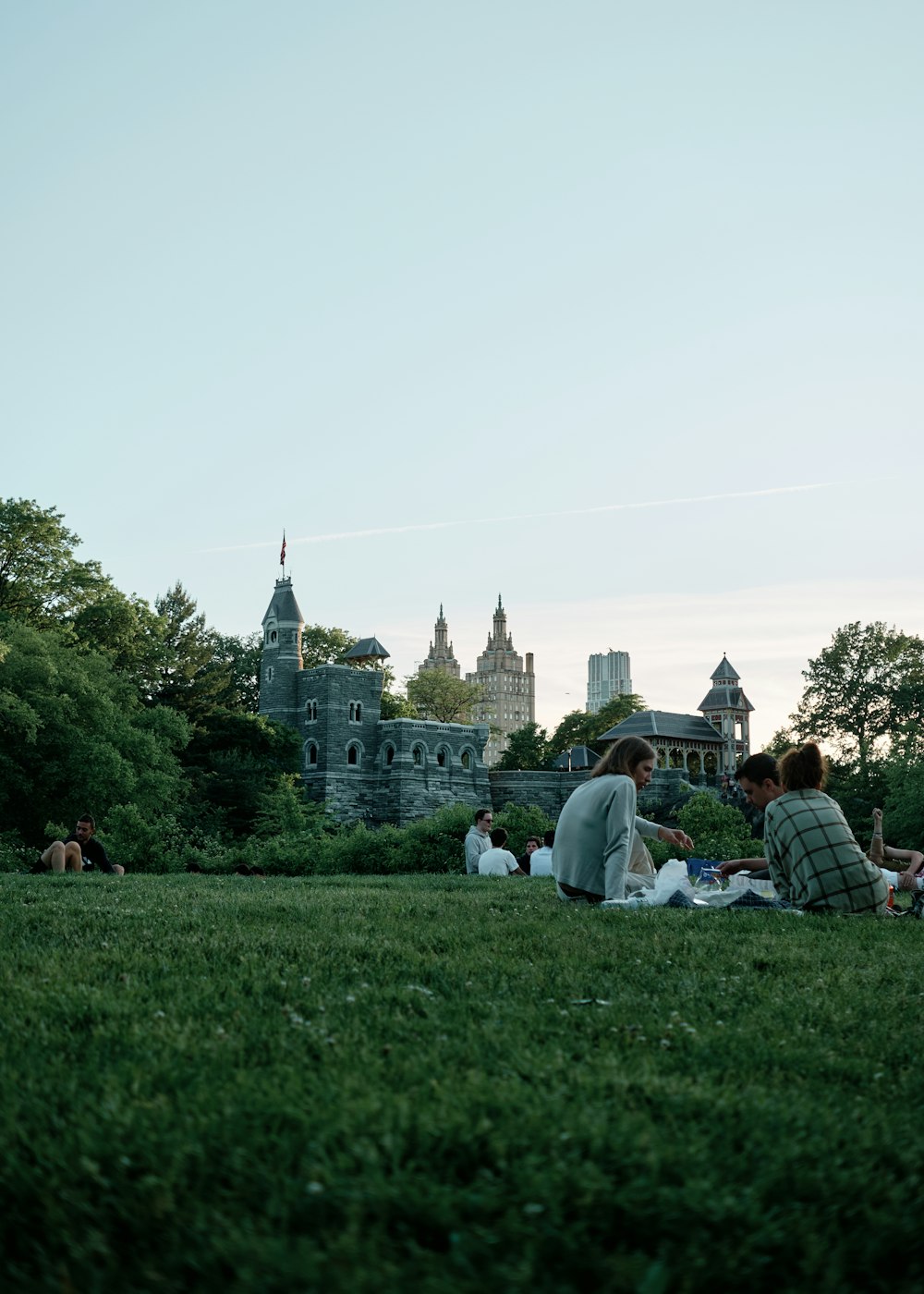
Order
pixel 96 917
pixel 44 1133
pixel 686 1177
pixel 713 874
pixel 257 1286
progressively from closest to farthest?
pixel 257 1286 → pixel 686 1177 → pixel 44 1133 → pixel 96 917 → pixel 713 874

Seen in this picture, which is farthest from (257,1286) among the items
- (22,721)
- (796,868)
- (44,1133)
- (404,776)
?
(404,776)

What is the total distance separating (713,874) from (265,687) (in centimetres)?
5662

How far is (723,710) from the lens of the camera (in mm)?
80688

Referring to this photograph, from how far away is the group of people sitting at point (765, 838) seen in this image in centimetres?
871

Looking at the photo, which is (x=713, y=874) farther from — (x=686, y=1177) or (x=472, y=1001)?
(x=686, y=1177)

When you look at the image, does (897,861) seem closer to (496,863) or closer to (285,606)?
(496,863)

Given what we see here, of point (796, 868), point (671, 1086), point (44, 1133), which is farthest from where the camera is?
point (796, 868)

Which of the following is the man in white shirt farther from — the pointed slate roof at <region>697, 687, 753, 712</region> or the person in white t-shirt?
the pointed slate roof at <region>697, 687, 753, 712</region>

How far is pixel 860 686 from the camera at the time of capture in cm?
6588

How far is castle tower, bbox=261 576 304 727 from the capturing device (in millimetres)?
65625

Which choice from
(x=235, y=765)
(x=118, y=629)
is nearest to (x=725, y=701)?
(x=235, y=765)

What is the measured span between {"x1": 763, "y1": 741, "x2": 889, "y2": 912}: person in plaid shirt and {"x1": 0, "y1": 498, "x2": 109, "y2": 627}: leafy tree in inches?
1570

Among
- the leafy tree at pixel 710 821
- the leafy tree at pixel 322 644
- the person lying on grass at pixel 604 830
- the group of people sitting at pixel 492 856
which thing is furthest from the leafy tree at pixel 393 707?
the person lying on grass at pixel 604 830

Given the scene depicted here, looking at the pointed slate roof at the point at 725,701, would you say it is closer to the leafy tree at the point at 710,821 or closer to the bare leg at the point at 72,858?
the leafy tree at the point at 710,821
